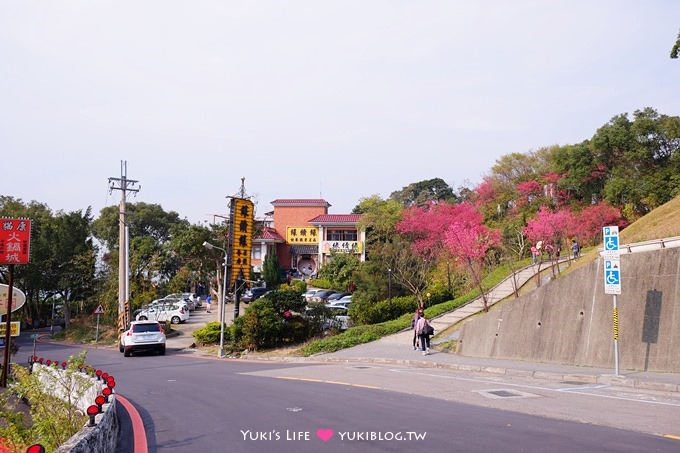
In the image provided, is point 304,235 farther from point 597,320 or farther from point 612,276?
point 612,276

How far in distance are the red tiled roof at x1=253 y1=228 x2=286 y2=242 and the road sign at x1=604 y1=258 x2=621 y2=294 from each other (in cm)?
4864

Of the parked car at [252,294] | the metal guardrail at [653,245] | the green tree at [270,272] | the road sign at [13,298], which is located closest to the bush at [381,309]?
the metal guardrail at [653,245]

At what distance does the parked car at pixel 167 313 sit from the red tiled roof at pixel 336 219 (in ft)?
73.5

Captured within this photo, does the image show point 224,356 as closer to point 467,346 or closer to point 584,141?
point 467,346

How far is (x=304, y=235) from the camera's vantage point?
6294cm

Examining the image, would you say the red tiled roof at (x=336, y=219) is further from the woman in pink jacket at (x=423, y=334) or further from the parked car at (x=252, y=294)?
the woman in pink jacket at (x=423, y=334)

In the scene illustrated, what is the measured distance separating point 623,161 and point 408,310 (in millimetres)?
16154

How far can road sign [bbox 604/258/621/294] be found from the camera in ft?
43.8

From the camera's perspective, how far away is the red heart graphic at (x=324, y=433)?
7.98 m

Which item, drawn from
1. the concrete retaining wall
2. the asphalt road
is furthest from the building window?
the asphalt road

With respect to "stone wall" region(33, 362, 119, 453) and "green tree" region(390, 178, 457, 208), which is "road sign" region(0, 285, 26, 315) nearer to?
"stone wall" region(33, 362, 119, 453)

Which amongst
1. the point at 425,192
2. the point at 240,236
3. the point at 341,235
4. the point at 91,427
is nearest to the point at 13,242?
the point at 91,427

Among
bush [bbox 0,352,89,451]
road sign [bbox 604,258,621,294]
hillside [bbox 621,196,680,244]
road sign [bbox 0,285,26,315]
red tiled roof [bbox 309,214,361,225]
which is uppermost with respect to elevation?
red tiled roof [bbox 309,214,361,225]

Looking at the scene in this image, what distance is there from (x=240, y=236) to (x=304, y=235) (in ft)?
103
